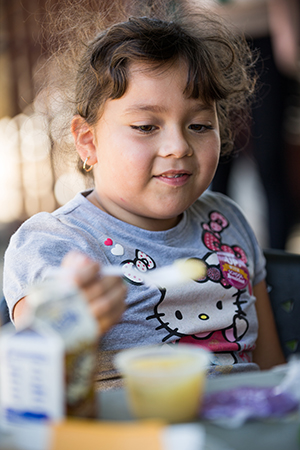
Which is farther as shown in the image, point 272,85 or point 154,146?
point 272,85

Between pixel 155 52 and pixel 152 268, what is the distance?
0.40 m

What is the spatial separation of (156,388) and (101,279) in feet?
0.32

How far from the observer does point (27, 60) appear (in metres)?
3.93

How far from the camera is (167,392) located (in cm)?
43

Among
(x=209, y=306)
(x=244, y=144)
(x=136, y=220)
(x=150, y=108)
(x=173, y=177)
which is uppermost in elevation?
(x=150, y=108)

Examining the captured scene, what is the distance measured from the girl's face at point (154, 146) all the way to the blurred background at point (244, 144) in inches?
15.8

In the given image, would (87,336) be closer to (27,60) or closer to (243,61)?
(243,61)

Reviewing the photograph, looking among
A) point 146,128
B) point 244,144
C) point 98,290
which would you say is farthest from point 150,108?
point 244,144

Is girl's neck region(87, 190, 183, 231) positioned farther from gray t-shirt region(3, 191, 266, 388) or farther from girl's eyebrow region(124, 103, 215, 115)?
girl's eyebrow region(124, 103, 215, 115)

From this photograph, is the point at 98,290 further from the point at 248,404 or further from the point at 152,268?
the point at 152,268

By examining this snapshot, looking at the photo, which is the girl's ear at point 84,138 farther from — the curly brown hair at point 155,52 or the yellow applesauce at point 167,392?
the yellow applesauce at point 167,392

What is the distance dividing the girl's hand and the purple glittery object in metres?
0.11

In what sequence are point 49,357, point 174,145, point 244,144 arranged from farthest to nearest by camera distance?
point 244,144
point 174,145
point 49,357

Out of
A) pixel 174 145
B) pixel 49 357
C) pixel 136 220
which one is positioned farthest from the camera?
pixel 136 220
